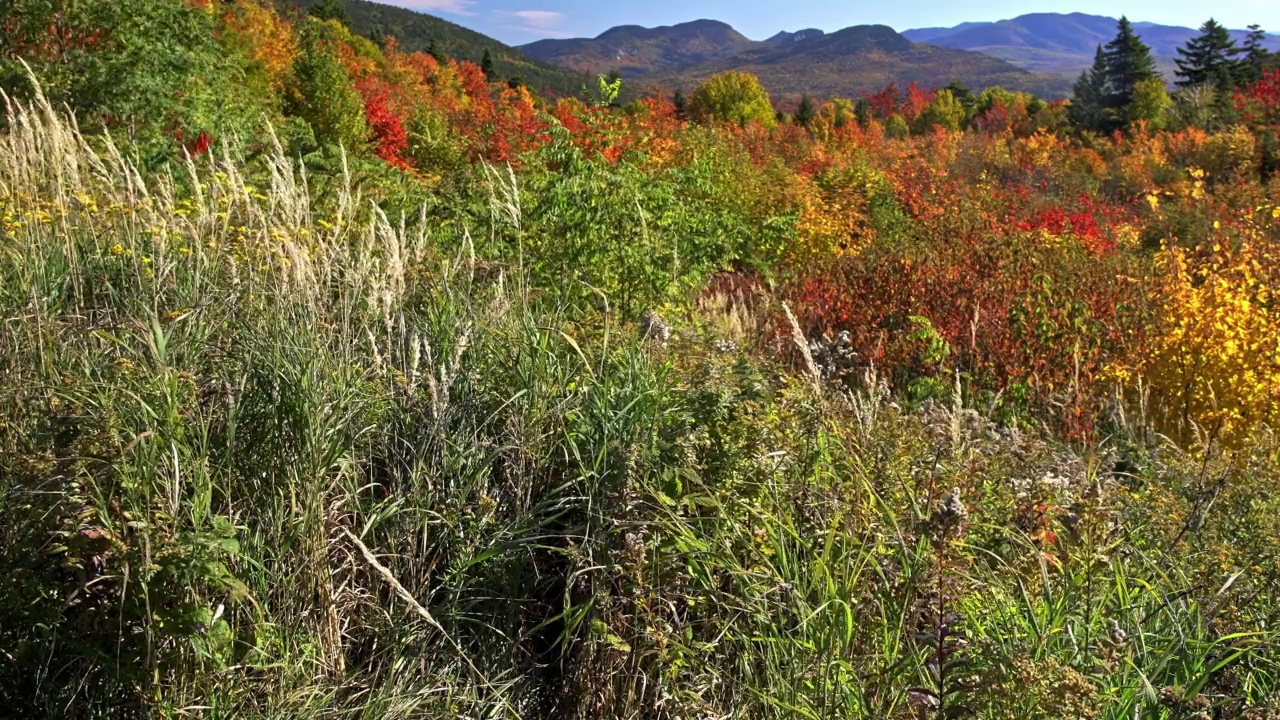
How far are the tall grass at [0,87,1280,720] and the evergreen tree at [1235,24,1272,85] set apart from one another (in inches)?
1278

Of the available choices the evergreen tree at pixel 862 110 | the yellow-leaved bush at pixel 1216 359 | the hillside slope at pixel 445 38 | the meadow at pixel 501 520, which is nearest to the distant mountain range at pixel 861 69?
the hillside slope at pixel 445 38

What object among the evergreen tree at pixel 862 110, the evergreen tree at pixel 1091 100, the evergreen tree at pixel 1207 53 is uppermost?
the evergreen tree at pixel 1207 53

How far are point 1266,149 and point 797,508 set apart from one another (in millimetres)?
20533

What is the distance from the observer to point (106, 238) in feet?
12.0

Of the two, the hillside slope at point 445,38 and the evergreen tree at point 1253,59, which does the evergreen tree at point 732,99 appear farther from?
the hillside slope at point 445,38

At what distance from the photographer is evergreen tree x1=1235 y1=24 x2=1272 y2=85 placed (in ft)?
95.0

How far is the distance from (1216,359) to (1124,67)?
35482 millimetres

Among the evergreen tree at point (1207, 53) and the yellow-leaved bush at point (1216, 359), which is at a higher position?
the evergreen tree at point (1207, 53)

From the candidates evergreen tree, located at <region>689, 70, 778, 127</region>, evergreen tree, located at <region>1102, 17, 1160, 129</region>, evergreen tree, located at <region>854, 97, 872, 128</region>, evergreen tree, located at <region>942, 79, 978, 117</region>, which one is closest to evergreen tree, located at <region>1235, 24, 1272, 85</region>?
evergreen tree, located at <region>1102, 17, 1160, 129</region>

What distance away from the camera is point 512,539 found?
2473 millimetres

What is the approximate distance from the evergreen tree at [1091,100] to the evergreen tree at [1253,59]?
421cm

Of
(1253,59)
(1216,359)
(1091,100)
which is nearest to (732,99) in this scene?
(1091,100)

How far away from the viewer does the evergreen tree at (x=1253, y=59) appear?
2895 centimetres

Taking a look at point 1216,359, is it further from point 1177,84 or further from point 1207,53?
point 1207,53
